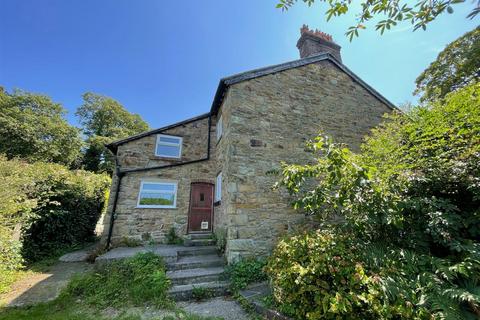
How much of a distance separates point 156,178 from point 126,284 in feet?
14.0

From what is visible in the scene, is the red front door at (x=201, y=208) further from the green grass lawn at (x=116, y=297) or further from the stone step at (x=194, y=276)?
the stone step at (x=194, y=276)

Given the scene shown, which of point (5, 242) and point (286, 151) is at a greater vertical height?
point (286, 151)

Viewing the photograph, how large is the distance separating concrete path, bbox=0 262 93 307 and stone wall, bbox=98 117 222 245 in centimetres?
133

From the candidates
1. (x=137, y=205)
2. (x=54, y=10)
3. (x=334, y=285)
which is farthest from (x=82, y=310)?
(x=54, y=10)

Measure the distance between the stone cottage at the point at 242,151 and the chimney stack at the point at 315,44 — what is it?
49mm

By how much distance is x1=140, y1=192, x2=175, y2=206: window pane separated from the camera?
8117 mm

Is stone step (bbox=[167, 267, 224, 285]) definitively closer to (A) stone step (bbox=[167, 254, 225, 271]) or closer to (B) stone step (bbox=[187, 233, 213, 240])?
(A) stone step (bbox=[167, 254, 225, 271])

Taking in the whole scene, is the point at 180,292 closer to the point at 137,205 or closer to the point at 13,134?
the point at 137,205

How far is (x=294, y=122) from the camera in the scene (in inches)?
289

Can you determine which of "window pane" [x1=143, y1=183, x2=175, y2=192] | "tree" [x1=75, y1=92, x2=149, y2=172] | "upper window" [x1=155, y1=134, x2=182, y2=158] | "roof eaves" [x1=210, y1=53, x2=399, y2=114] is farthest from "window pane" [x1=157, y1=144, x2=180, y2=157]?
"tree" [x1=75, y1=92, x2=149, y2=172]

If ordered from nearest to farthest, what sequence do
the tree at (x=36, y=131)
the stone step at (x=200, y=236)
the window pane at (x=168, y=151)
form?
1. the stone step at (x=200, y=236)
2. the window pane at (x=168, y=151)
3. the tree at (x=36, y=131)

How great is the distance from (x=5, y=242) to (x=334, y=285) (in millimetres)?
8095

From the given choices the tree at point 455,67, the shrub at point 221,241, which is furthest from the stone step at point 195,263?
the tree at point 455,67

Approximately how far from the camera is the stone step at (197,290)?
4.47 m
